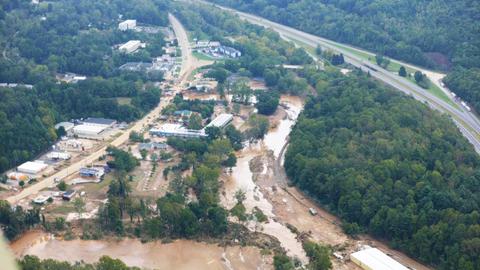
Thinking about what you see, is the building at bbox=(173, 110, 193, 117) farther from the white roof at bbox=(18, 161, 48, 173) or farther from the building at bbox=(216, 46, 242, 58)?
the building at bbox=(216, 46, 242, 58)

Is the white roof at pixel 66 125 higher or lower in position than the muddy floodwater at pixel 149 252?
lower

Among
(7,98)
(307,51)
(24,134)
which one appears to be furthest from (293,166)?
(307,51)

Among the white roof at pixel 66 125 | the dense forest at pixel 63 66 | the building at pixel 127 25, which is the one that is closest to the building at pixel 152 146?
the dense forest at pixel 63 66

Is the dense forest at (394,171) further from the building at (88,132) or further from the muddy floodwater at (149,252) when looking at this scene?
the building at (88,132)

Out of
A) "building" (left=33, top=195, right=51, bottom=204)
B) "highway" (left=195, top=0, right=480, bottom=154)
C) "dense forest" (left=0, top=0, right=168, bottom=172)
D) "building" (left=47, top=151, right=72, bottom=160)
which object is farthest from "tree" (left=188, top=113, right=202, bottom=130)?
"highway" (left=195, top=0, right=480, bottom=154)

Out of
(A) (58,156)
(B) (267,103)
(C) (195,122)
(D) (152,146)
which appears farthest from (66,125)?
(B) (267,103)
